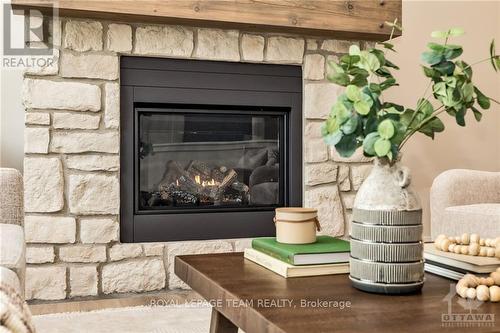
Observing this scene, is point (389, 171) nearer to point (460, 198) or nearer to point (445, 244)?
point (445, 244)

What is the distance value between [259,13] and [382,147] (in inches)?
68.8

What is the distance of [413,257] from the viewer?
1104mm

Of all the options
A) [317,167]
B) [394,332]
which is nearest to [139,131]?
[317,167]

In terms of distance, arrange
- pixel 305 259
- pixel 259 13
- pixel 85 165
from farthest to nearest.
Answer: pixel 259 13 → pixel 85 165 → pixel 305 259

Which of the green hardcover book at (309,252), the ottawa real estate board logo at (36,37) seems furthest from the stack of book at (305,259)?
the ottawa real estate board logo at (36,37)

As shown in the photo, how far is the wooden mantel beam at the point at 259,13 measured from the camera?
244cm

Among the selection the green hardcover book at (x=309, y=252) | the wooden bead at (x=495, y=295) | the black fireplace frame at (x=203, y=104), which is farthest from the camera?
the black fireplace frame at (x=203, y=104)

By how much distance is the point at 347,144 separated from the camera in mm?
1115

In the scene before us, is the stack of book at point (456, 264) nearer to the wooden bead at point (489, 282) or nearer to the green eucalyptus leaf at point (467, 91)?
the wooden bead at point (489, 282)

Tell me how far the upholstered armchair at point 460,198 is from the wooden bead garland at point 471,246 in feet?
3.04

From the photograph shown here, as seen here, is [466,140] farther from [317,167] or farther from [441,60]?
[441,60]

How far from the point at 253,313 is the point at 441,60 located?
0.59m

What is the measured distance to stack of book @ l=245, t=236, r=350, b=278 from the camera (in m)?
1.24

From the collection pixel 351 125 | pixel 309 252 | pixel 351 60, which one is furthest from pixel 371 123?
pixel 309 252
